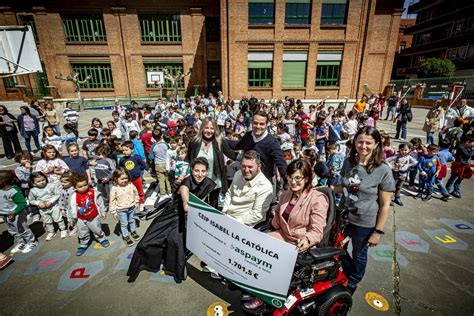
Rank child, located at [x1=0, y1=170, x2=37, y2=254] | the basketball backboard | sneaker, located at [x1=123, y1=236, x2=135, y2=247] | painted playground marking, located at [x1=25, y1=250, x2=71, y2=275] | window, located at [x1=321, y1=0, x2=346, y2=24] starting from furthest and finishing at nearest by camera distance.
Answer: window, located at [x1=321, y1=0, x2=346, y2=24], the basketball backboard, sneaker, located at [x1=123, y1=236, x2=135, y2=247], child, located at [x1=0, y1=170, x2=37, y2=254], painted playground marking, located at [x1=25, y1=250, x2=71, y2=275]

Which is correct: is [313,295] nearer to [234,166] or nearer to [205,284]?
[205,284]

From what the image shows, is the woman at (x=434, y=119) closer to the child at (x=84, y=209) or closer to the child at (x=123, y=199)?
the child at (x=123, y=199)

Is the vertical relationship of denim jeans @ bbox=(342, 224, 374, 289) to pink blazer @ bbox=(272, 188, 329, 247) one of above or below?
below

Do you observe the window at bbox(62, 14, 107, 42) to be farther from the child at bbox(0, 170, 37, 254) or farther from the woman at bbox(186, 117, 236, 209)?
the woman at bbox(186, 117, 236, 209)

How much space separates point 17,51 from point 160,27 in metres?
21.2

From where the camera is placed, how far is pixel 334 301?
237 centimetres

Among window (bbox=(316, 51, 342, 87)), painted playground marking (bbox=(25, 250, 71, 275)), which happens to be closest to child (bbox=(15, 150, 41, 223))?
painted playground marking (bbox=(25, 250, 71, 275))

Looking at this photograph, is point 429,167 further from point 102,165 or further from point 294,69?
point 294,69

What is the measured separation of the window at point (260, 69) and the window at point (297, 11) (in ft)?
10.8

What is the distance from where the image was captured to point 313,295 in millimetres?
2361

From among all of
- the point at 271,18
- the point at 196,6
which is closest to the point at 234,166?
the point at 271,18

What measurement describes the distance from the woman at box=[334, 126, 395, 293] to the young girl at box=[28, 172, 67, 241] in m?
4.84

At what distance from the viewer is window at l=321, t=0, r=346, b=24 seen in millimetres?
19266

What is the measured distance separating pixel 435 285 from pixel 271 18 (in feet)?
70.2
